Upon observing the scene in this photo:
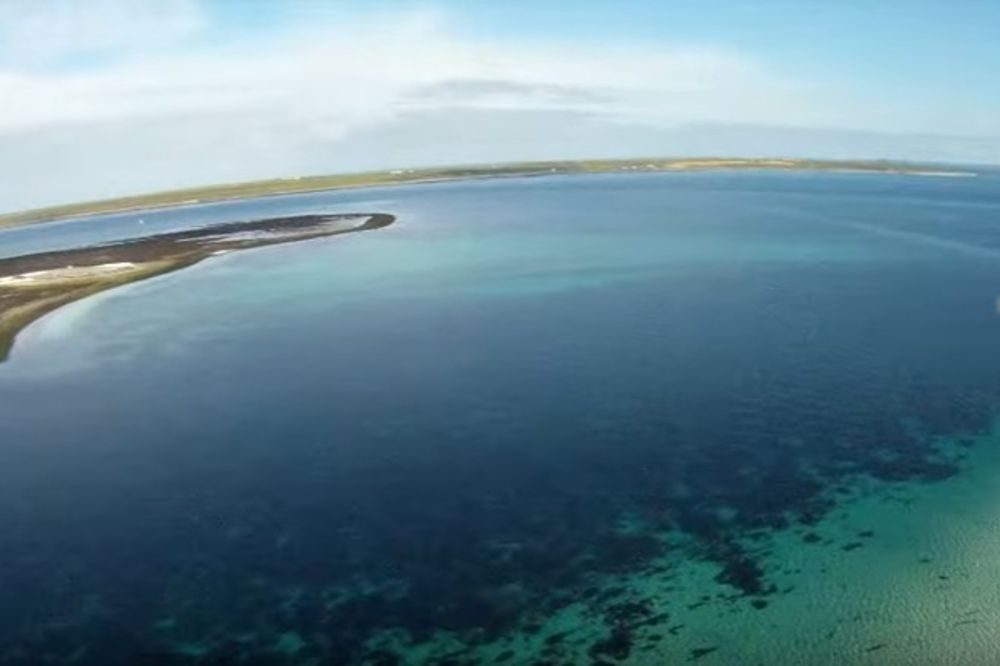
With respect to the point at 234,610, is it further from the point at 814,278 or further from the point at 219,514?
the point at 814,278

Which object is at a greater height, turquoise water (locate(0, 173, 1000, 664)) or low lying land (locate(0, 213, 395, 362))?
low lying land (locate(0, 213, 395, 362))

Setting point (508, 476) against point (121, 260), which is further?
point (121, 260)

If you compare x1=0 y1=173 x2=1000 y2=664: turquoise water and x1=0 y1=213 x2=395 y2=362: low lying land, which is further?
x1=0 y1=213 x2=395 y2=362: low lying land

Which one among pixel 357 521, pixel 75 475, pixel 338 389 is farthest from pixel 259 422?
pixel 357 521

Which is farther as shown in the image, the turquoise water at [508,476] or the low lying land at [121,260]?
the low lying land at [121,260]

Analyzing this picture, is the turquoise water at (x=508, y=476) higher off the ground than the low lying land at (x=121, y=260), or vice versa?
the low lying land at (x=121, y=260)
